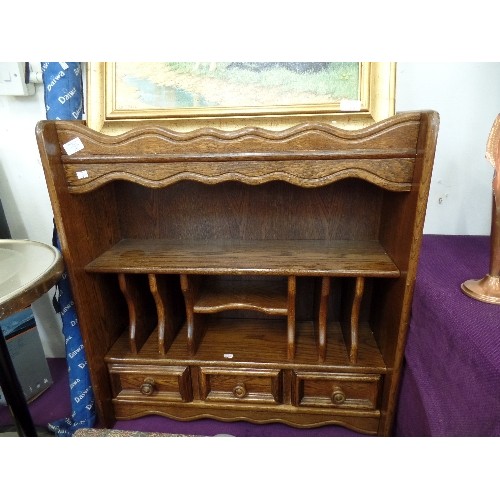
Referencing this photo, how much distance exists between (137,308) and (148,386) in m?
0.27

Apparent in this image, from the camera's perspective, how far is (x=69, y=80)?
3.34 ft

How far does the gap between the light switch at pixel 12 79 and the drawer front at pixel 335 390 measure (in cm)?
139

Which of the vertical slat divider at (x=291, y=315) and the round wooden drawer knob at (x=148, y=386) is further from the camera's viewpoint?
the round wooden drawer knob at (x=148, y=386)

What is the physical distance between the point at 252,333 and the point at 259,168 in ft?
2.17

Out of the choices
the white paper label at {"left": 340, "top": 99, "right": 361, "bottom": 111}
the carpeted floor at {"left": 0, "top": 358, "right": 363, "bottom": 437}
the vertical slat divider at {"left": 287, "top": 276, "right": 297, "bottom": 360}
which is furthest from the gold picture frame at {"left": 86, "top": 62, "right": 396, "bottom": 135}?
the carpeted floor at {"left": 0, "top": 358, "right": 363, "bottom": 437}

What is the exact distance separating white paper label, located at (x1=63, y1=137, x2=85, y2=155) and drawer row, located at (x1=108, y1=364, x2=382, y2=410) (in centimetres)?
72

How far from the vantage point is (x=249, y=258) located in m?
1.08

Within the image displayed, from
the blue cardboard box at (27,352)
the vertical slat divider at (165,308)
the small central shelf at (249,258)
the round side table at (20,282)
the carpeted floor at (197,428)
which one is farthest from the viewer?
the blue cardboard box at (27,352)

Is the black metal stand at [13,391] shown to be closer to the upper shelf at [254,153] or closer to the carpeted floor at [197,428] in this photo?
the carpeted floor at [197,428]

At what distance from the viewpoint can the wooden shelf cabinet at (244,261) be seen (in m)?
0.89

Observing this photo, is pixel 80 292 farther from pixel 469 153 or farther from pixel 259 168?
pixel 469 153

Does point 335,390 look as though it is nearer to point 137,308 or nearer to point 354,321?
point 354,321

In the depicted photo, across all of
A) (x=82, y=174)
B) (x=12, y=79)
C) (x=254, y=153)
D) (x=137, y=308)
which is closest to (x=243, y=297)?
(x=137, y=308)

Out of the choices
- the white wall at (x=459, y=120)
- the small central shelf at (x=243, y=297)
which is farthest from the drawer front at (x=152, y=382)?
the white wall at (x=459, y=120)
